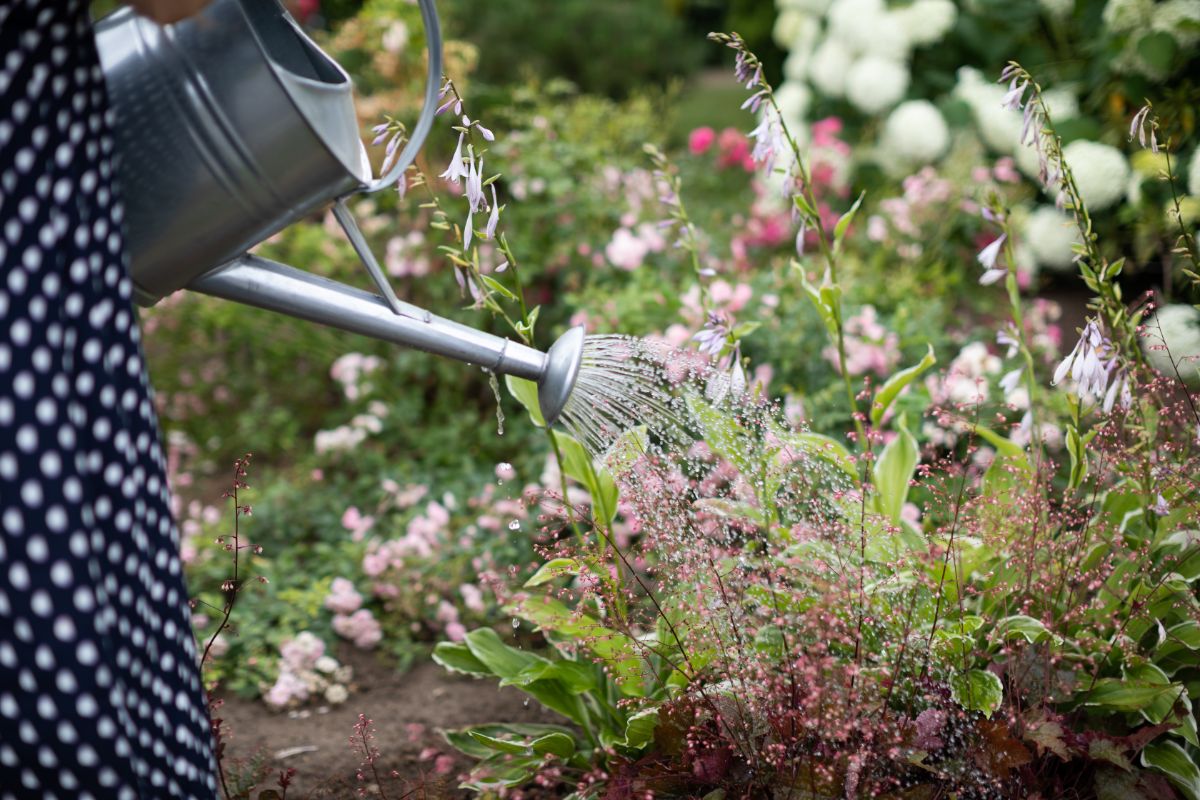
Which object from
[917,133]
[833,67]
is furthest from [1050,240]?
[833,67]

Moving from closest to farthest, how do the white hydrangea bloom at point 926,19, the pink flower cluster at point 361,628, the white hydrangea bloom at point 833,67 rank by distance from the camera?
the pink flower cluster at point 361,628 → the white hydrangea bloom at point 926,19 → the white hydrangea bloom at point 833,67

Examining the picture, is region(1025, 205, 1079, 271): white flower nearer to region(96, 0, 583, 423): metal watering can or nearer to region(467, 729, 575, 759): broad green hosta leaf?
region(467, 729, 575, 759): broad green hosta leaf

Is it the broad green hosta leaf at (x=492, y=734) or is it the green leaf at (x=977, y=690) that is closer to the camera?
the green leaf at (x=977, y=690)

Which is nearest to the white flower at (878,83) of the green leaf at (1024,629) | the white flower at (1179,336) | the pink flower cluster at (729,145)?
the pink flower cluster at (729,145)

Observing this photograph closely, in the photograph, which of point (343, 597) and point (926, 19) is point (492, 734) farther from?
point (926, 19)

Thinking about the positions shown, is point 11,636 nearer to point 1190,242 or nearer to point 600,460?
point 600,460

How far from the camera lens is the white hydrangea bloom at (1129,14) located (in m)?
3.54

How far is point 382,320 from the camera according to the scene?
1.31 m

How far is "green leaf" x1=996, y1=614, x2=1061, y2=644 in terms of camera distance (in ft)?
5.43

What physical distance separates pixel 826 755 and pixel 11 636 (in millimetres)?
1083

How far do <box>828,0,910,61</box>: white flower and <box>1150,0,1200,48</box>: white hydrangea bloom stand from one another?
1272 mm

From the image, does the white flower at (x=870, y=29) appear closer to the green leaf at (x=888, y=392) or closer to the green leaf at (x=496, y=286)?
the green leaf at (x=888, y=392)

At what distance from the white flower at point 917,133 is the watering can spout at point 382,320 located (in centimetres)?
341

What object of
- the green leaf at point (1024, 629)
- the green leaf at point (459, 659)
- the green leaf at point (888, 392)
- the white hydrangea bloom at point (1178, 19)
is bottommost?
the green leaf at point (1024, 629)
